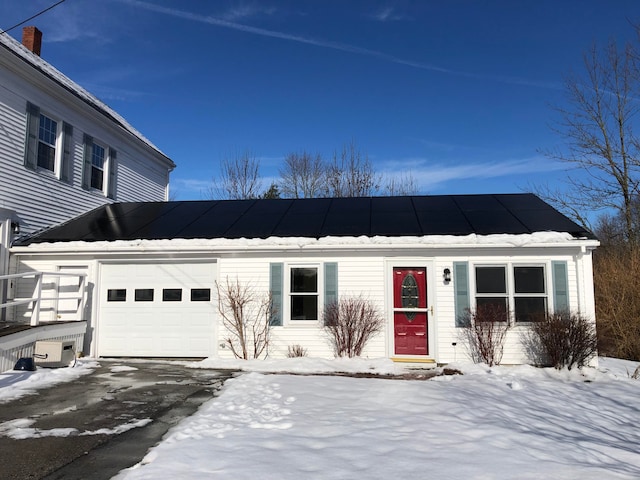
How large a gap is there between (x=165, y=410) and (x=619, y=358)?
38.9ft

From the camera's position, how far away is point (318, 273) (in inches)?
406

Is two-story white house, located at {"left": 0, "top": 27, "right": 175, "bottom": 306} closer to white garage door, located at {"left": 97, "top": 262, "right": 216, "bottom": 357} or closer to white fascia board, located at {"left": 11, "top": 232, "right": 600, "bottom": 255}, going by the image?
white fascia board, located at {"left": 11, "top": 232, "right": 600, "bottom": 255}

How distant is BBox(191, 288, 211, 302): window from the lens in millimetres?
10719

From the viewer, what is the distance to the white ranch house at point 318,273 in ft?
32.0

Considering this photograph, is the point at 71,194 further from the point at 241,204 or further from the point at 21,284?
the point at 241,204

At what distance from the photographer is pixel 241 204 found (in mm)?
13406

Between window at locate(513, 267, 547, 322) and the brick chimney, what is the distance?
1642 centimetres

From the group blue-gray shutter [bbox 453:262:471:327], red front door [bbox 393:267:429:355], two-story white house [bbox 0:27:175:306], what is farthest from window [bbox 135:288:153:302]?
blue-gray shutter [bbox 453:262:471:327]

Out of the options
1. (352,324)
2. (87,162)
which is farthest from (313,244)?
(87,162)

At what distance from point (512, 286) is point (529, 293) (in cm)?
39

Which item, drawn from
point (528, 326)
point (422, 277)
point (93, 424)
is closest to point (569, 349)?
point (528, 326)

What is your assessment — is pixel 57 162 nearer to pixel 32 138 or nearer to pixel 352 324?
pixel 32 138

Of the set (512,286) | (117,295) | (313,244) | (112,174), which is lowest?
(117,295)

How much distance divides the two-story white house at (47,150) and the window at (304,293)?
6.67 metres
